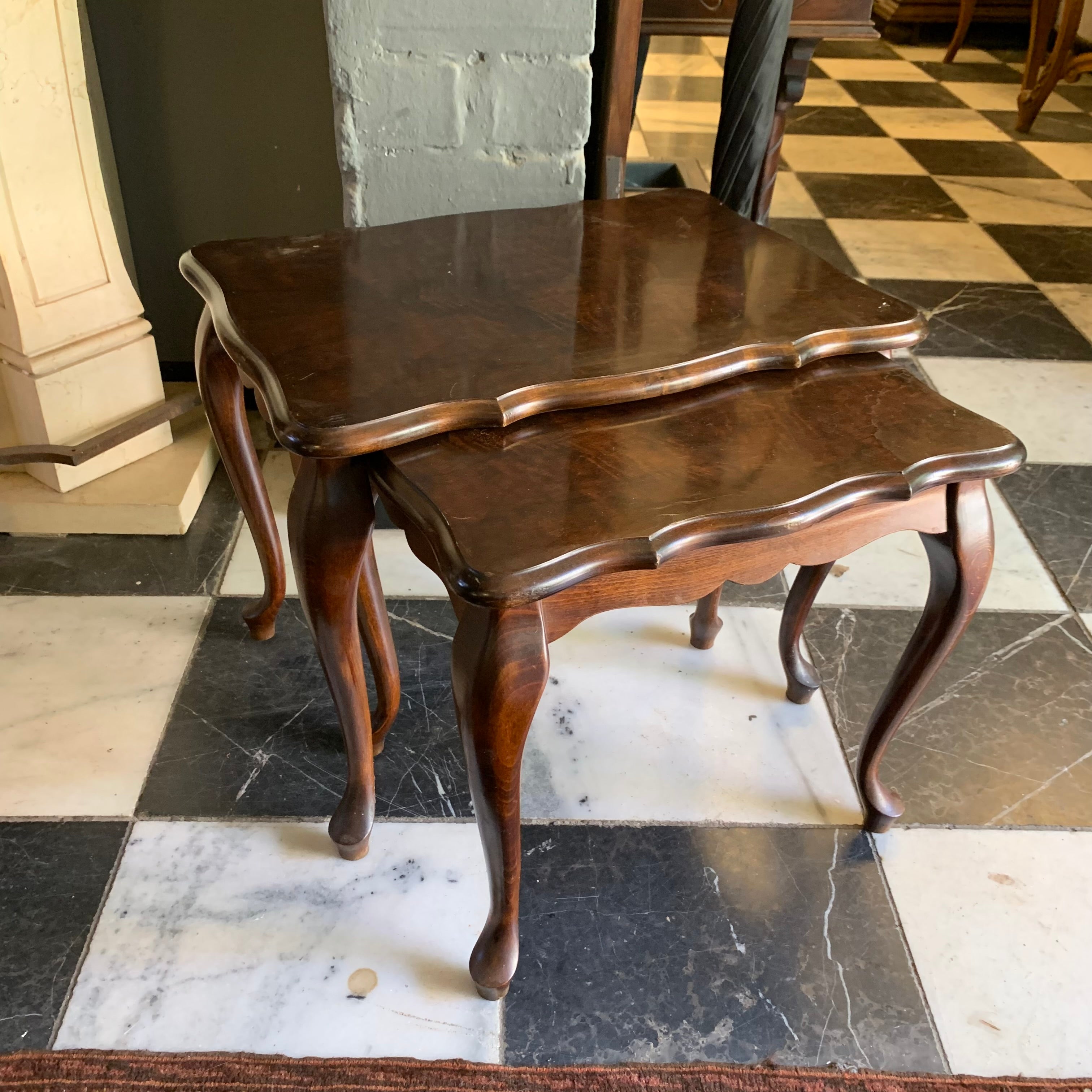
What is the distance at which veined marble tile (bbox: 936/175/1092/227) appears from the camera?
2717 millimetres

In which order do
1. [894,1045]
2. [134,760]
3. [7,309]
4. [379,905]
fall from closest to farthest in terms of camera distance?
[894,1045] < [379,905] < [134,760] < [7,309]

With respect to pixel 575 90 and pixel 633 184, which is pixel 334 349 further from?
pixel 633 184

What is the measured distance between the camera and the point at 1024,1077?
918 millimetres

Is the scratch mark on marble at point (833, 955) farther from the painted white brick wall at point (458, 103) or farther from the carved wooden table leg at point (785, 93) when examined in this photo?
the carved wooden table leg at point (785, 93)

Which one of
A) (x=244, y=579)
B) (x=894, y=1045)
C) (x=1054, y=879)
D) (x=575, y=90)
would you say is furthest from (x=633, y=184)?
(x=894, y=1045)

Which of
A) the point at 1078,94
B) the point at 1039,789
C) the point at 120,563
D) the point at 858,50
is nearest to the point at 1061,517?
the point at 1039,789

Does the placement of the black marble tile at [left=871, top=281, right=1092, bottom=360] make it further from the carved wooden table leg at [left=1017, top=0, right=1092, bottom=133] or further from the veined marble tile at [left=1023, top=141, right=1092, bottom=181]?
the carved wooden table leg at [left=1017, top=0, right=1092, bottom=133]

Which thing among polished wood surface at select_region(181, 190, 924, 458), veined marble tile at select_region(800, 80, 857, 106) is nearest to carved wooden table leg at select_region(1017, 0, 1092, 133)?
veined marble tile at select_region(800, 80, 857, 106)

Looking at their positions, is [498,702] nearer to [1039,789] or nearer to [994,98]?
[1039,789]

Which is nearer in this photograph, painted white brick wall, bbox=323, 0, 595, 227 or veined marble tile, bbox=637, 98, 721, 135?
painted white brick wall, bbox=323, 0, 595, 227

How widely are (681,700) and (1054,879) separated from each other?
44 cm

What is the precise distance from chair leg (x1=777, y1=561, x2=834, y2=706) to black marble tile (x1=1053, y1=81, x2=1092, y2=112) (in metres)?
3.17

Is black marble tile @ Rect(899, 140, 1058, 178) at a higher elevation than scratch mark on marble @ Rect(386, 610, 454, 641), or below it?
higher

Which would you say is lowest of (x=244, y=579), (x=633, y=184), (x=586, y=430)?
(x=244, y=579)
